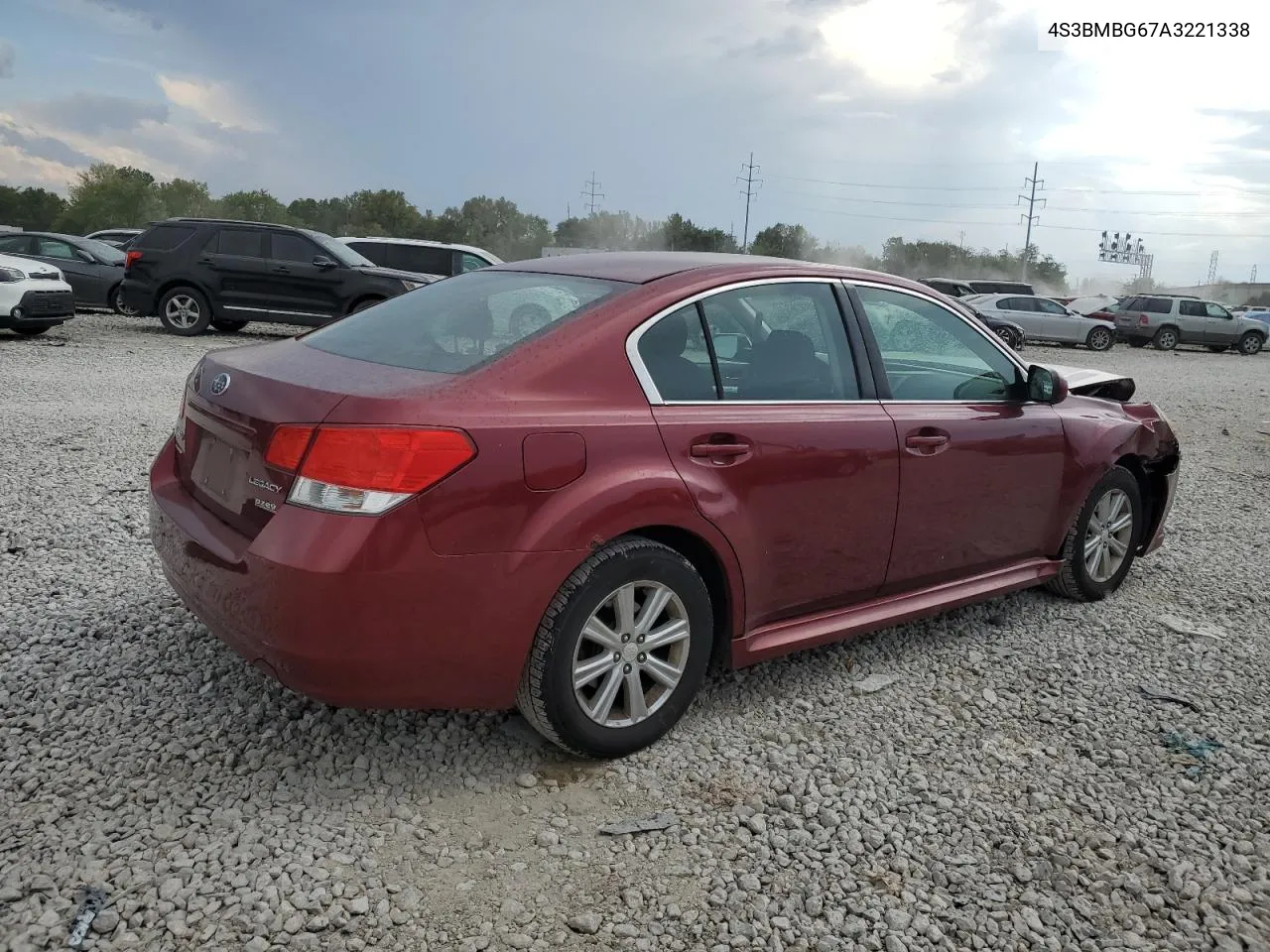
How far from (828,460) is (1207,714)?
5.88 ft

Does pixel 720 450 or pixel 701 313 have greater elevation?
pixel 701 313

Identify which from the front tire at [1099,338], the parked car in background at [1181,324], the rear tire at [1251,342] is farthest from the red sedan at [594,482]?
the rear tire at [1251,342]

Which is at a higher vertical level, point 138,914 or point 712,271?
point 712,271

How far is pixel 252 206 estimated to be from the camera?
263ft

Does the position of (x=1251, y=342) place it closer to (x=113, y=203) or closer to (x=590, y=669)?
(x=590, y=669)

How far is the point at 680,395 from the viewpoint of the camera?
3213mm

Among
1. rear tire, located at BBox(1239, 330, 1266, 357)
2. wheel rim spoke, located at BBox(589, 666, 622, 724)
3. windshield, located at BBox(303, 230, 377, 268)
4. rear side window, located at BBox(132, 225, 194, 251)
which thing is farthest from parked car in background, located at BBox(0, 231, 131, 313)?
rear tire, located at BBox(1239, 330, 1266, 357)

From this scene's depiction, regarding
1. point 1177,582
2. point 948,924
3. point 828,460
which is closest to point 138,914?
point 948,924

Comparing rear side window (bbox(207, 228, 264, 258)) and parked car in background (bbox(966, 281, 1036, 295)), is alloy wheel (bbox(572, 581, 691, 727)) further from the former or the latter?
parked car in background (bbox(966, 281, 1036, 295))

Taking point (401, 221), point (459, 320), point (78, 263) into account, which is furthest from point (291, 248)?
point (401, 221)

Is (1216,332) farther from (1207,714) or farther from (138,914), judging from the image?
(138,914)

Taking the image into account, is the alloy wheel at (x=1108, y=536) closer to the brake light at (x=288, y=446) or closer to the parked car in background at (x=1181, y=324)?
the brake light at (x=288, y=446)

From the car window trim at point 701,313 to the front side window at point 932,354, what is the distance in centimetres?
17

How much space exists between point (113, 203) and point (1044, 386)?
303ft
